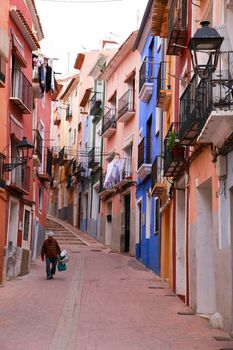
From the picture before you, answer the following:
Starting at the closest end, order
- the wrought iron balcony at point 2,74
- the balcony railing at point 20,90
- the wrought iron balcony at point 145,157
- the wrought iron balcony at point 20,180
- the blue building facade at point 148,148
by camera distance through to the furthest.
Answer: the wrought iron balcony at point 2,74
the wrought iron balcony at point 20,180
the balcony railing at point 20,90
the blue building facade at point 148,148
the wrought iron balcony at point 145,157

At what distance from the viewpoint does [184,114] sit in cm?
1208

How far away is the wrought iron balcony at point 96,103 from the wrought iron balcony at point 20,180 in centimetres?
1433

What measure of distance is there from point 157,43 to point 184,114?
31.9 ft

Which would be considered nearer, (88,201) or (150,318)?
(150,318)

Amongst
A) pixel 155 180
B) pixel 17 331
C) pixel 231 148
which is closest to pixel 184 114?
pixel 231 148

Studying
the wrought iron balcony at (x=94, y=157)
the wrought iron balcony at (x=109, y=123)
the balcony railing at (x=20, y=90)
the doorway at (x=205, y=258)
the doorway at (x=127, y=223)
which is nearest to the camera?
the doorway at (x=205, y=258)

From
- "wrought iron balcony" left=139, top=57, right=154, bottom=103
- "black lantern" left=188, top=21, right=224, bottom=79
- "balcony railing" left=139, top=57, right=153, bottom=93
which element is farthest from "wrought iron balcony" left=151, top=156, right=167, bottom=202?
"black lantern" left=188, top=21, right=224, bottom=79

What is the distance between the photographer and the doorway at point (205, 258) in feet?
39.1

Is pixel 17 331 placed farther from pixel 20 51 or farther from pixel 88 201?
pixel 88 201

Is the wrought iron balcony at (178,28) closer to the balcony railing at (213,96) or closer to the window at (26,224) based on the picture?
the balcony railing at (213,96)

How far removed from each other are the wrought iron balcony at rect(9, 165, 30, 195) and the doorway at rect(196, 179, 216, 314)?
7.25 m

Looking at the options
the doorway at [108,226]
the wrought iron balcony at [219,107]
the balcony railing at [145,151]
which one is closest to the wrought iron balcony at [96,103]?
the doorway at [108,226]

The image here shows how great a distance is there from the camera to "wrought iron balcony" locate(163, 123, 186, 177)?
1344 centimetres

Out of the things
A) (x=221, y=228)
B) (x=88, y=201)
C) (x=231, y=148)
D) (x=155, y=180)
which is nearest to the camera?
(x=231, y=148)
